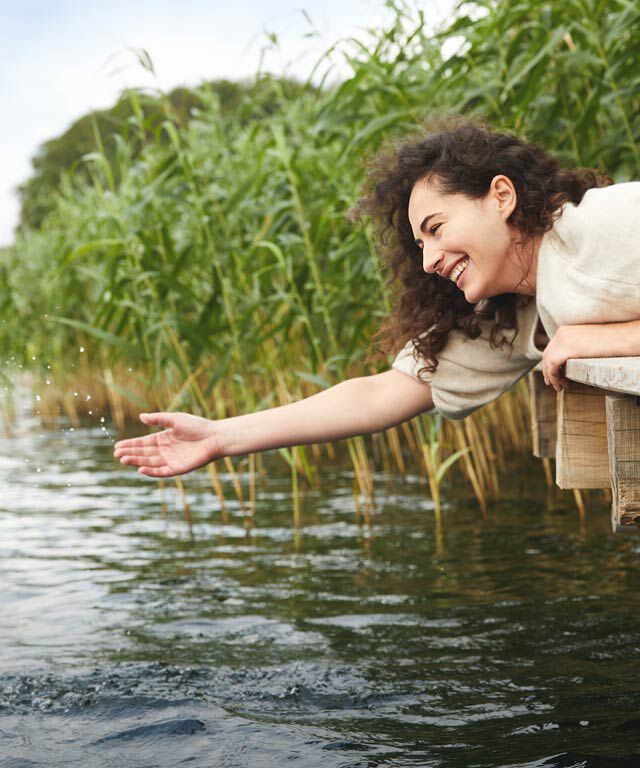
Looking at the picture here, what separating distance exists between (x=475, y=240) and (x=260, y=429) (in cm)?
77

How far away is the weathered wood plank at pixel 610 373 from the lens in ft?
5.65

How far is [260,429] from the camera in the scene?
105 inches

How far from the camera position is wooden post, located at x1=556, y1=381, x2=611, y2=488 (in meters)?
2.38

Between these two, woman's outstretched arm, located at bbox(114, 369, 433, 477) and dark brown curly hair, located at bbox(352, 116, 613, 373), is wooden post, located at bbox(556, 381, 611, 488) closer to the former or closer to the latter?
dark brown curly hair, located at bbox(352, 116, 613, 373)

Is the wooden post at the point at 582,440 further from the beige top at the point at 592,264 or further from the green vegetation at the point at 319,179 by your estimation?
the green vegetation at the point at 319,179

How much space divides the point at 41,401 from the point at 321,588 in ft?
28.4

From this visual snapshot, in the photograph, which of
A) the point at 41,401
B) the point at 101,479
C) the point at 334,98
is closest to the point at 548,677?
the point at 334,98

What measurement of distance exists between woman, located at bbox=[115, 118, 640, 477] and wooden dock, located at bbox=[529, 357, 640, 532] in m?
0.13

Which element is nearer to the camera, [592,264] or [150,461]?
[592,264]

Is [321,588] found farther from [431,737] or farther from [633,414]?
[633,414]

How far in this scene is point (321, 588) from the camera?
4.07m

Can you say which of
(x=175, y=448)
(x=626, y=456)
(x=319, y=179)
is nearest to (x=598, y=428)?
(x=626, y=456)

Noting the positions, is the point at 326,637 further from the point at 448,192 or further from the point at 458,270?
the point at 448,192

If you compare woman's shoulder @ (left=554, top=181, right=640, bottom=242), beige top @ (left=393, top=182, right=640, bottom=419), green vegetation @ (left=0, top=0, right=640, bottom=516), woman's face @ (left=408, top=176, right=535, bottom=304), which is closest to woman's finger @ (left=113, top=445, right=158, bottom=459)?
woman's face @ (left=408, top=176, right=535, bottom=304)
